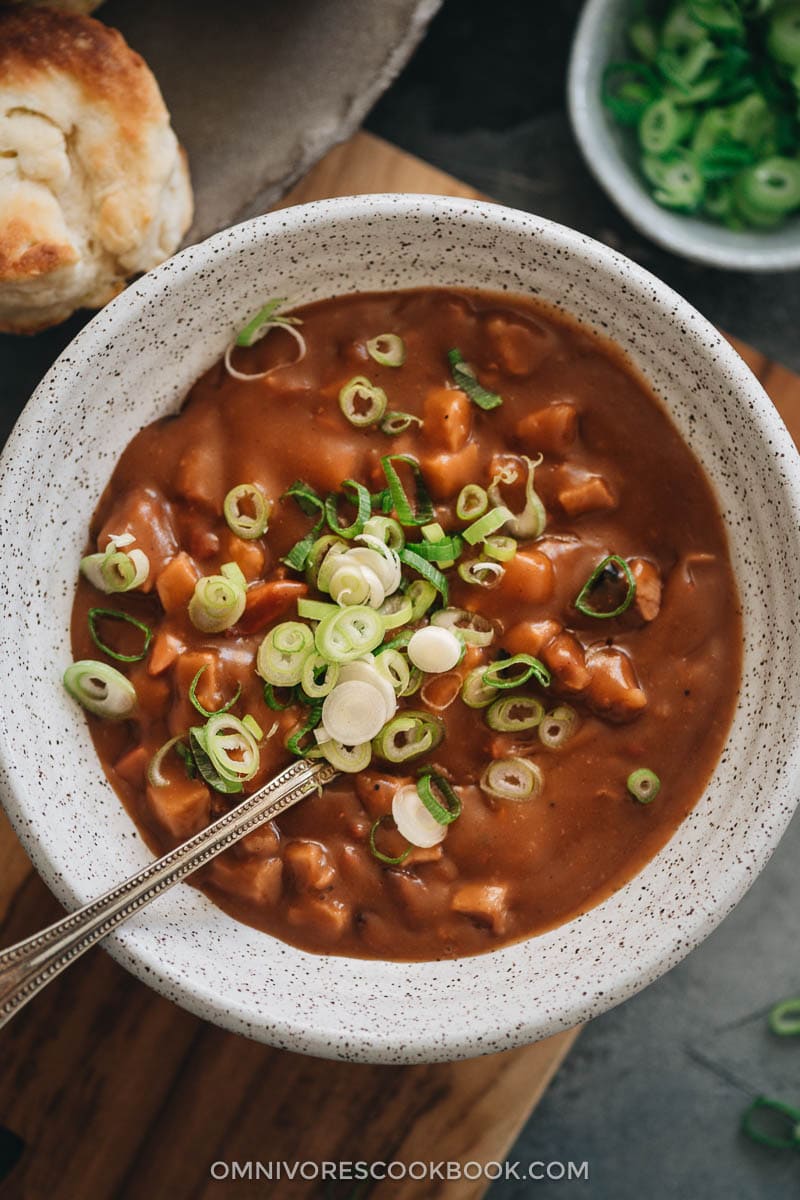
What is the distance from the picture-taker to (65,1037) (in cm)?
318

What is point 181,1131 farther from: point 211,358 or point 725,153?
point 725,153

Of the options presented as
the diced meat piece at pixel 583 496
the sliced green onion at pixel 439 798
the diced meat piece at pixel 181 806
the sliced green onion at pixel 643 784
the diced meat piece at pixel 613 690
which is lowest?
the diced meat piece at pixel 181 806

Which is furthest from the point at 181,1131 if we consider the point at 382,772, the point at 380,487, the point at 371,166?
the point at 371,166

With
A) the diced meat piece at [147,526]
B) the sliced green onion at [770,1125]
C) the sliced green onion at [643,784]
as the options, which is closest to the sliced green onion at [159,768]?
the diced meat piece at [147,526]

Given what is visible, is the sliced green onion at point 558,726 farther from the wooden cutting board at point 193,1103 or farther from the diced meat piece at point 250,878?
the wooden cutting board at point 193,1103

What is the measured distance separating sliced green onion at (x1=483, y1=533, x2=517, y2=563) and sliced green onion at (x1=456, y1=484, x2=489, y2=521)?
0.23 ft

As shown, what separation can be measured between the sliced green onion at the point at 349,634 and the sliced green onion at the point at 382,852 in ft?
1.22

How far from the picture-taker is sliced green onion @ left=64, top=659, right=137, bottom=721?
8.78ft

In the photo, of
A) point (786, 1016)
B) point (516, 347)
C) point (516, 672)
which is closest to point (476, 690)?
point (516, 672)

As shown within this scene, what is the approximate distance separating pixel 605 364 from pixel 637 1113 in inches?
96.5

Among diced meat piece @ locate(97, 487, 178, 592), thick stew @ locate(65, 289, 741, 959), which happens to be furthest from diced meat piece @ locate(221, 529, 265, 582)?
diced meat piece @ locate(97, 487, 178, 592)

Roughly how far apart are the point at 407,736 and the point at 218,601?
526mm

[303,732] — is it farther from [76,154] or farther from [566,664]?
[76,154]

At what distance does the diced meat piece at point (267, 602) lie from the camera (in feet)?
8.74
